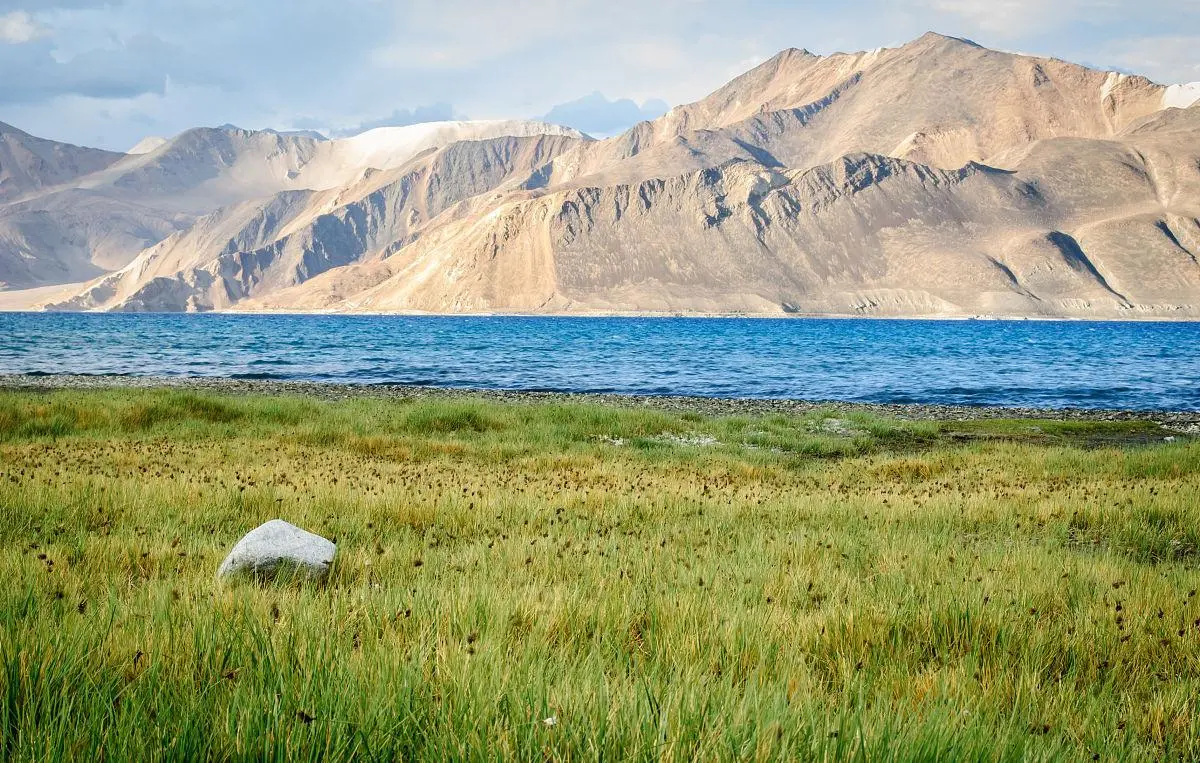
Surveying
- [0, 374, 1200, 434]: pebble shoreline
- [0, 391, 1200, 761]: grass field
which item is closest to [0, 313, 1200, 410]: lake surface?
[0, 374, 1200, 434]: pebble shoreline

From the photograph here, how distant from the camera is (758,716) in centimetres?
245

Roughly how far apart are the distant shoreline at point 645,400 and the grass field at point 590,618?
1683 centimetres

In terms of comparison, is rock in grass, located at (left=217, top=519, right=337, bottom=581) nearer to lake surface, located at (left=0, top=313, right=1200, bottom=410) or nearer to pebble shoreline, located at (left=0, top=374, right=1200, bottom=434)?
pebble shoreline, located at (left=0, top=374, right=1200, bottom=434)

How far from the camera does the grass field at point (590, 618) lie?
251cm

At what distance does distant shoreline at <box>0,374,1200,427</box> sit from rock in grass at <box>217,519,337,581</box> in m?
22.6

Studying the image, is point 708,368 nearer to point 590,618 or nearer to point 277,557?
point 277,557

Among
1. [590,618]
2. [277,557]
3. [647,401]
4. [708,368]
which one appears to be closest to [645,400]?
Result: [647,401]

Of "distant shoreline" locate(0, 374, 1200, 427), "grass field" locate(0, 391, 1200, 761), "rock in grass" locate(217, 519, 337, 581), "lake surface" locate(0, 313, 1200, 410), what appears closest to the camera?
"grass field" locate(0, 391, 1200, 761)

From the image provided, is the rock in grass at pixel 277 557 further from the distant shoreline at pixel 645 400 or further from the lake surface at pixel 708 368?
the lake surface at pixel 708 368

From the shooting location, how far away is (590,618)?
4.18 meters

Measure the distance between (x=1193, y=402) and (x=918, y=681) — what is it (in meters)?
37.9

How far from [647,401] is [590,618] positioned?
2804cm

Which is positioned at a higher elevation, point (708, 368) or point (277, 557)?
point (277, 557)

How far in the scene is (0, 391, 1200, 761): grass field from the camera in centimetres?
251
